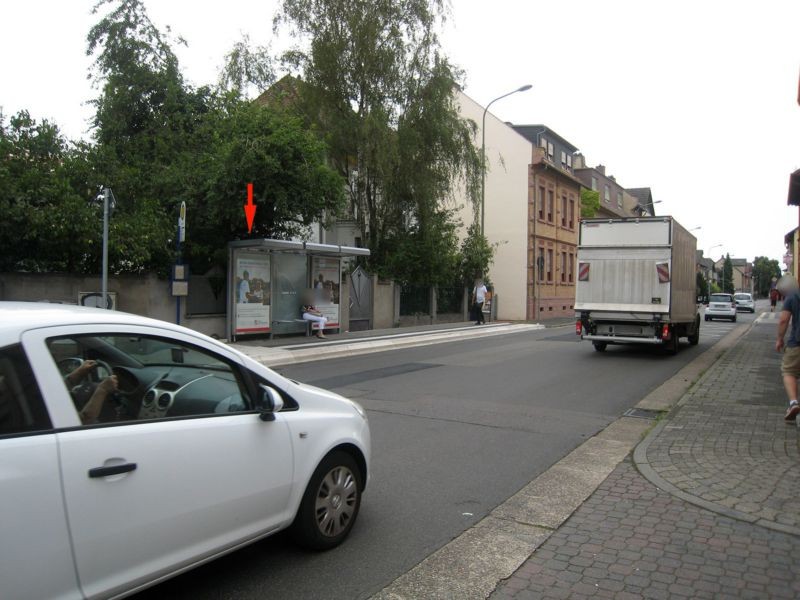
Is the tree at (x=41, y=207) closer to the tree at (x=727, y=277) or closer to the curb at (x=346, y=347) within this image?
the curb at (x=346, y=347)

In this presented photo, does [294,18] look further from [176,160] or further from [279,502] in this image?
[279,502]

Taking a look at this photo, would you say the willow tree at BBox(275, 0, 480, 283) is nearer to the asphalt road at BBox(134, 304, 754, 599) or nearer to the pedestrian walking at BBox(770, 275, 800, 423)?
the asphalt road at BBox(134, 304, 754, 599)

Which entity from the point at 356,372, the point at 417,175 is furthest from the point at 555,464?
the point at 417,175

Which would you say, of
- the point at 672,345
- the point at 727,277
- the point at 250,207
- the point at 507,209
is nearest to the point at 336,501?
the point at 250,207

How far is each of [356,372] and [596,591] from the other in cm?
925

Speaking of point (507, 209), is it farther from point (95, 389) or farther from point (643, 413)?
point (95, 389)

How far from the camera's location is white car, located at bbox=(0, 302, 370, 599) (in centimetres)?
251

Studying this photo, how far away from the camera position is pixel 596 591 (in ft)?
11.6

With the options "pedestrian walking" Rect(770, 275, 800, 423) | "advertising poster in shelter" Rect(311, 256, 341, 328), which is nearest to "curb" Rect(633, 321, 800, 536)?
"pedestrian walking" Rect(770, 275, 800, 423)

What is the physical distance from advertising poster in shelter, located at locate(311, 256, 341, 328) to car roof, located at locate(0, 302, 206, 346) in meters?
15.9

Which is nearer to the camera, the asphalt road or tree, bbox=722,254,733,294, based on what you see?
the asphalt road

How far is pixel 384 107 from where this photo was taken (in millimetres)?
23750

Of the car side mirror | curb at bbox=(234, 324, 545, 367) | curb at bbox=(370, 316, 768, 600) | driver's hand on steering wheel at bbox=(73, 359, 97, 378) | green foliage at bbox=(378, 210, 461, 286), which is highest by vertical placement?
green foliage at bbox=(378, 210, 461, 286)

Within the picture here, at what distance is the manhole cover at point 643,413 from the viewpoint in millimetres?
8555
